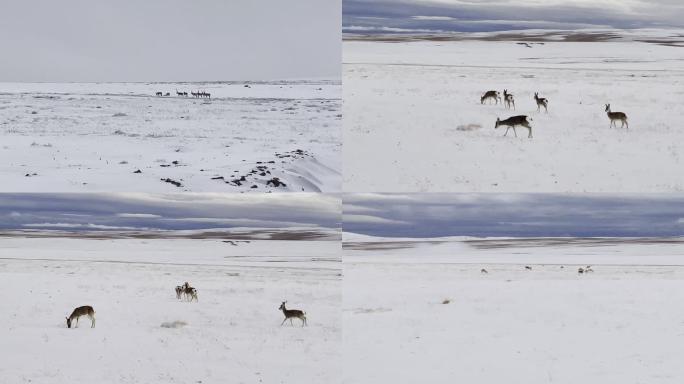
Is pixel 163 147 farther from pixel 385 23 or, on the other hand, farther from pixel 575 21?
pixel 575 21

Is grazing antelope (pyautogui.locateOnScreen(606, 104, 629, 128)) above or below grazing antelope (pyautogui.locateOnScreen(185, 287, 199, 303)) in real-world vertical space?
above

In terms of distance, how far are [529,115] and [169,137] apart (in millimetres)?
2287

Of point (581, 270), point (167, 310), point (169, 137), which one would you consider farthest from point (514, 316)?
point (169, 137)

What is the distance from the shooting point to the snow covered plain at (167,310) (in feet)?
19.4

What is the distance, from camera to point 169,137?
6098mm

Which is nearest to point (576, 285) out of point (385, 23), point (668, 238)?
point (668, 238)

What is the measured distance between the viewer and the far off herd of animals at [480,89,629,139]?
6.02m

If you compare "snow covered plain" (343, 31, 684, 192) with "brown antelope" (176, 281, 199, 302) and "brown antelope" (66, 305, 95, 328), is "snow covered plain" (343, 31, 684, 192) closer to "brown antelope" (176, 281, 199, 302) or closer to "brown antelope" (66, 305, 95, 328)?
"brown antelope" (176, 281, 199, 302)

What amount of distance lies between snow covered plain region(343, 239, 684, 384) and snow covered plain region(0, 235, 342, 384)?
234 millimetres

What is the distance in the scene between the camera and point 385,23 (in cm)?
611

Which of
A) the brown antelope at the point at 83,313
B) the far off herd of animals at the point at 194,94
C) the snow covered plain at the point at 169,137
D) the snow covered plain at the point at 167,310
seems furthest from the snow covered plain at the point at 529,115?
the brown antelope at the point at 83,313

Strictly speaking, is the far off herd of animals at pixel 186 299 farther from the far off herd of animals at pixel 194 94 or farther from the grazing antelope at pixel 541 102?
the grazing antelope at pixel 541 102

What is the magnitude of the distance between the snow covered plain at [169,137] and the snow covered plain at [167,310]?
1.38 feet

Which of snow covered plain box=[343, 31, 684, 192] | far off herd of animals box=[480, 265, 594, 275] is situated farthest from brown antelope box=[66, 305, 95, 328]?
far off herd of animals box=[480, 265, 594, 275]
